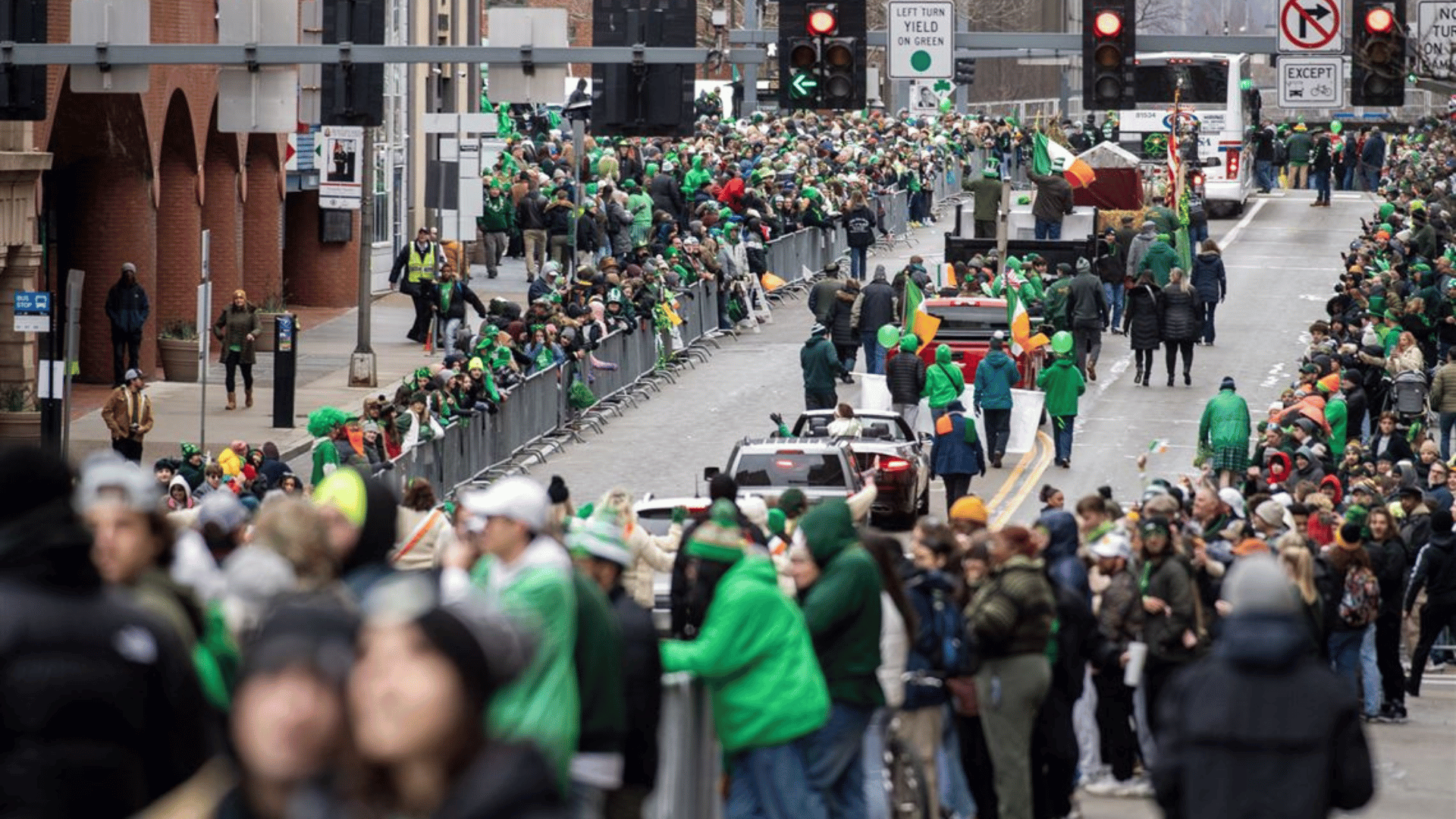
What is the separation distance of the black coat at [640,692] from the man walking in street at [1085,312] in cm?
2677

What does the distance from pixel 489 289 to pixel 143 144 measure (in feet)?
34.6

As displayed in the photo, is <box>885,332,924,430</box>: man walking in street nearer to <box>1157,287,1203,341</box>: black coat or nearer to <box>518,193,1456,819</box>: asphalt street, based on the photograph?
<box>518,193,1456,819</box>: asphalt street

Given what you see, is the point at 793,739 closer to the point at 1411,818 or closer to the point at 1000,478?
the point at 1411,818

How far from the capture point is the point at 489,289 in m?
47.7

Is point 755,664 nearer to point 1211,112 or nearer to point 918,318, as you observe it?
point 918,318

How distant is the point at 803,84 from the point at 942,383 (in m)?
4.35

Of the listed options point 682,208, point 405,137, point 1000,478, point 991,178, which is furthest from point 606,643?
point 405,137

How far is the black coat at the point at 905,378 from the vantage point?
31.1 metres

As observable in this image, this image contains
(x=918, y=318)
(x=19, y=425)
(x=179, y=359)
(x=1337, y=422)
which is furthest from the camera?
(x=179, y=359)

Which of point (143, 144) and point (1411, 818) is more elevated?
point (143, 144)

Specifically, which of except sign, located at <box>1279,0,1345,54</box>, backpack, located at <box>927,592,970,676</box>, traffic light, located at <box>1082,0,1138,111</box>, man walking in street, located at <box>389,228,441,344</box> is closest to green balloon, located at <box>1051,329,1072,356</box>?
except sign, located at <box>1279,0,1345,54</box>

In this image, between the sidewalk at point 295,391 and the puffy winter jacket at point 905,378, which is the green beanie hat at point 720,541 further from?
the puffy winter jacket at point 905,378

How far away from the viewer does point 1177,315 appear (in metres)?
36.6

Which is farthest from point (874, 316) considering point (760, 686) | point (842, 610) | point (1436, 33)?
point (760, 686)
